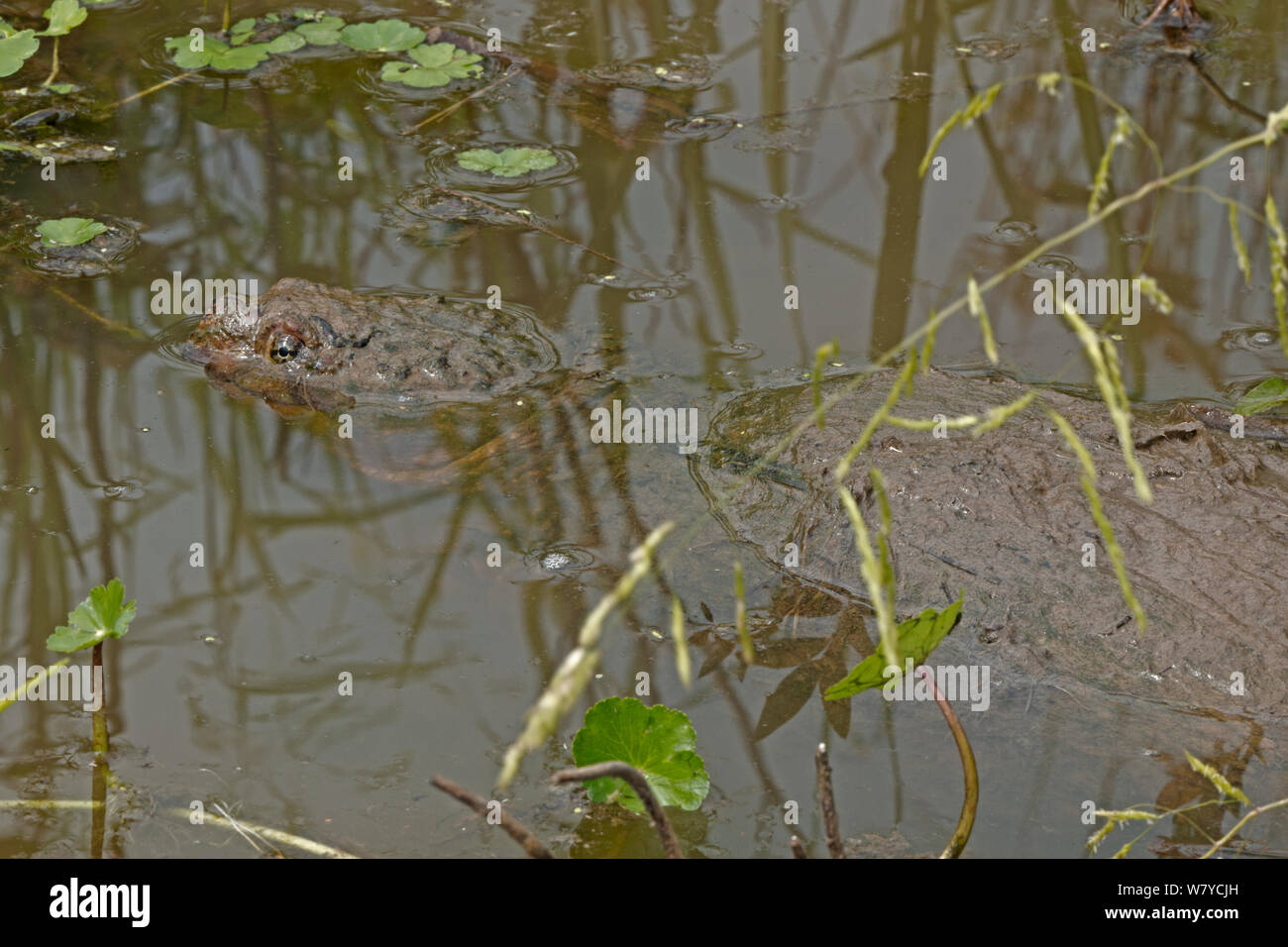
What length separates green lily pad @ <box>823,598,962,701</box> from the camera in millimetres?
2396

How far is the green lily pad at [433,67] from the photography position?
576 cm

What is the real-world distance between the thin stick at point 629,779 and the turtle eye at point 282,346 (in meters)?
2.83

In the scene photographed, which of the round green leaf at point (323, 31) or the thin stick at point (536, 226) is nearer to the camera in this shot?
the thin stick at point (536, 226)

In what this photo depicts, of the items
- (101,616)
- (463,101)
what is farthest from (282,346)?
(463,101)

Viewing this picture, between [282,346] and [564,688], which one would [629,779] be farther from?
[282,346]

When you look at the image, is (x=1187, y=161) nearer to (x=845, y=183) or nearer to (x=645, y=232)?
(x=845, y=183)

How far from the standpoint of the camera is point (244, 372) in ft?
14.0

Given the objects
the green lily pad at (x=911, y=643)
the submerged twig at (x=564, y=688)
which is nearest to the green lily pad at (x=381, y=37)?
the green lily pad at (x=911, y=643)

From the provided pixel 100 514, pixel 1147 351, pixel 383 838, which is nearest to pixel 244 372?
pixel 100 514

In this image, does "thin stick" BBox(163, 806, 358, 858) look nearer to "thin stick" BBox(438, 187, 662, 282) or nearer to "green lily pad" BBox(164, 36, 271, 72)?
"thin stick" BBox(438, 187, 662, 282)

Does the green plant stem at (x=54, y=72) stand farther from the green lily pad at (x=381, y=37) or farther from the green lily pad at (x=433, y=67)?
the green lily pad at (x=433, y=67)

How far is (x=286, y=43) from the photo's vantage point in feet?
19.7

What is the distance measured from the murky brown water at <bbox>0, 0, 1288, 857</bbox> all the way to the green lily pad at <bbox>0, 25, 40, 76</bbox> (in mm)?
461

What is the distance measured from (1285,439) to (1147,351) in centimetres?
65
